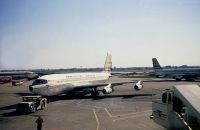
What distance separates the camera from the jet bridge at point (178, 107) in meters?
12.8

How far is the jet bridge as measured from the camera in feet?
42.0

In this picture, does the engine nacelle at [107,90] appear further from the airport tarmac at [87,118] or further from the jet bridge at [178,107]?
the jet bridge at [178,107]

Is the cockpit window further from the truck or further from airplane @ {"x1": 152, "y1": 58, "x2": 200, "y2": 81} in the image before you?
airplane @ {"x1": 152, "y1": 58, "x2": 200, "y2": 81}

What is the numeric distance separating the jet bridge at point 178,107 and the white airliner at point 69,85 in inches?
890

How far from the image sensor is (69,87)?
43000 mm

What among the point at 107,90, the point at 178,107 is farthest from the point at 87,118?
the point at 107,90

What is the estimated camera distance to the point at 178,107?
15227 millimetres

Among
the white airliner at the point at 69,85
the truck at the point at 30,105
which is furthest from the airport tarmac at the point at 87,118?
the white airliner at the point at 69,85

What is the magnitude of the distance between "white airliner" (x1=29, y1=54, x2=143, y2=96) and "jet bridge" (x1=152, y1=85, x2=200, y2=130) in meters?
22.6

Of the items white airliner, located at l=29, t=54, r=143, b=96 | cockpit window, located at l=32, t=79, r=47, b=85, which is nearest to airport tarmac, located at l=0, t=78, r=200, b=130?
white airliner, located at l=29, t=54, r=143, b=96

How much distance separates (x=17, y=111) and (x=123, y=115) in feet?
44.8

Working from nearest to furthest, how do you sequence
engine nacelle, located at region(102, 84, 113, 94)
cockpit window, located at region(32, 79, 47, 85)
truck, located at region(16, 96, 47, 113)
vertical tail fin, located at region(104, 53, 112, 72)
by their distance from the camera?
1. truck, located at region(16, 96, 47, 113)
2. cockpit window, located at region(32, 79, 47, 85)
3. engine nacelle, located at region(102, 84, 113, 94)
4. vertical tail fin, located at region(104, 53, 112, 72)

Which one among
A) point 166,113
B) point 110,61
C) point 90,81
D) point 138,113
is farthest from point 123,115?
point 110,61

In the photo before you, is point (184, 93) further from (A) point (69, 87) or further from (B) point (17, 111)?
(A) point (69, 87)
